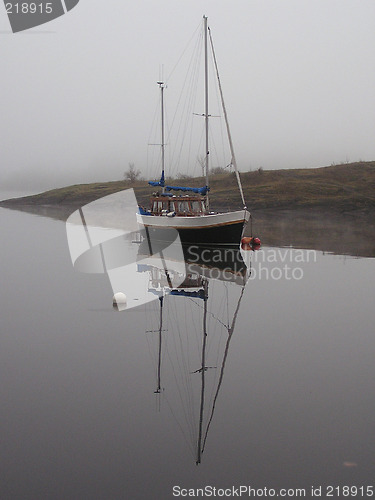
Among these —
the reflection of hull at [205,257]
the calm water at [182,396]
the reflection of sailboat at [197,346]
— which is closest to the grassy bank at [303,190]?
the reflection of hull at [205,257]

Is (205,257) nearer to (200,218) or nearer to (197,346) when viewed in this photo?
(200,218)

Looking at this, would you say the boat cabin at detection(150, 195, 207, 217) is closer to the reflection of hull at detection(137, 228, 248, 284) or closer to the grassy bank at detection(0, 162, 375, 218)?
the reflection of hull at detection(137, 228, 248, 284)

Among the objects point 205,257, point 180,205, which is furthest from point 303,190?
point 205,257

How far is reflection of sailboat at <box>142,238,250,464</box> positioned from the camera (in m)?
8.70

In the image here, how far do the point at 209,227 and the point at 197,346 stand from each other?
66.4 feet

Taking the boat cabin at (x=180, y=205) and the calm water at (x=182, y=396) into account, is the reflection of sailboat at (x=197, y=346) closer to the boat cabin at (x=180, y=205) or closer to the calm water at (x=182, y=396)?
Result: the calm water at (x=182, y=396)

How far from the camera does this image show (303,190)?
261 ft

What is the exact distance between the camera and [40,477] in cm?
688

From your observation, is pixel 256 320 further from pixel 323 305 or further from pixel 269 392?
pixel 269 392

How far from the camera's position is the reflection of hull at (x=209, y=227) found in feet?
102

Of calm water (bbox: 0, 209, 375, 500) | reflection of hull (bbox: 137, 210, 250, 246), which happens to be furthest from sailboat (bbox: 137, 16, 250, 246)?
calm water (bbox: 0, 209, 375, 500)

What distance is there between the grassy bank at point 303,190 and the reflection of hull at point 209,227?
34.0 meters

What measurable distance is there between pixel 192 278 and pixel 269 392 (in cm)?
1254

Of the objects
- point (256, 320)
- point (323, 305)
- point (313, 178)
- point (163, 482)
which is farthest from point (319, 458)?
point (313, 178)
